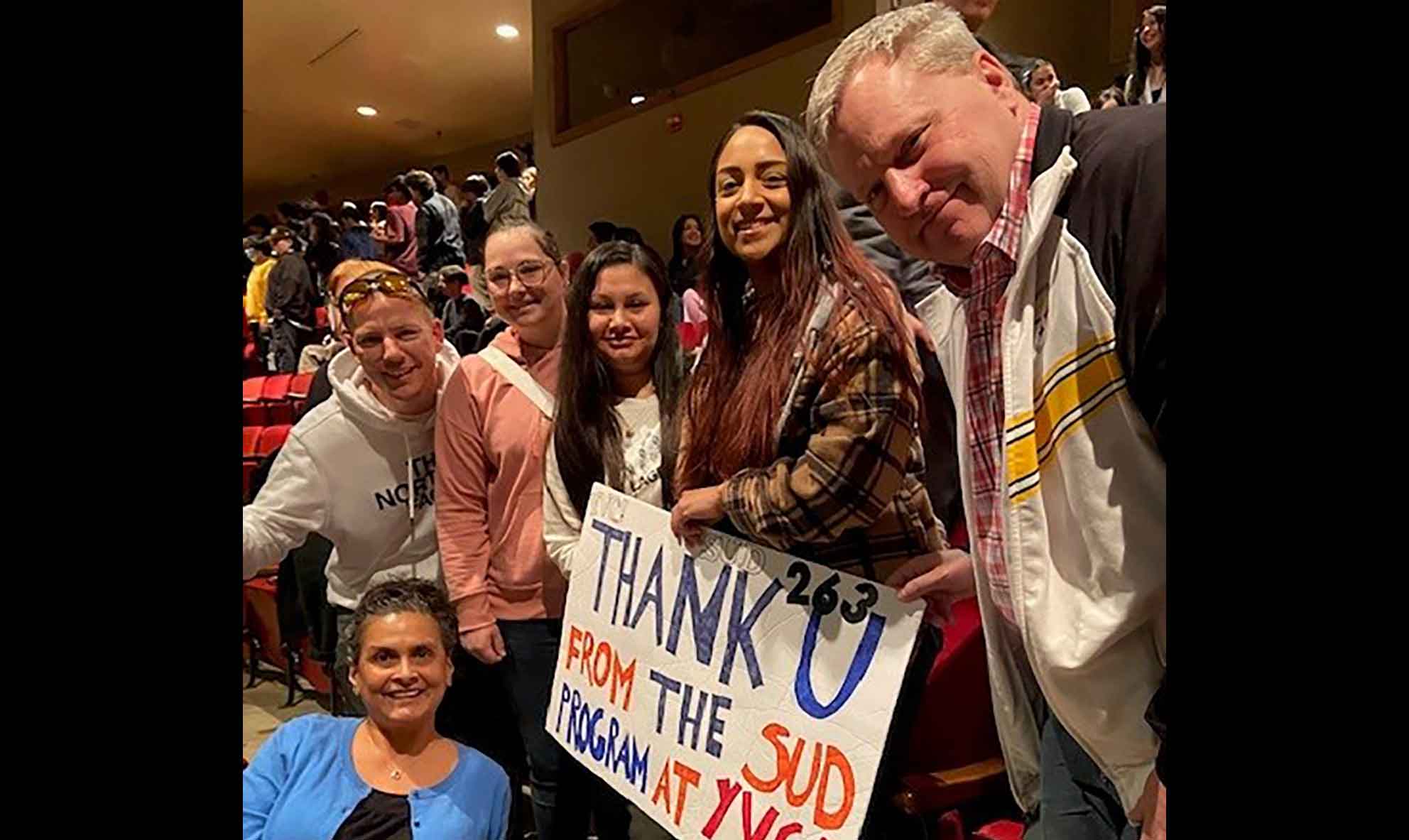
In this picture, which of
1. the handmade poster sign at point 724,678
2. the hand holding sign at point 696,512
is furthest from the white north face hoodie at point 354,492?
the hand holding sign at point 696,512

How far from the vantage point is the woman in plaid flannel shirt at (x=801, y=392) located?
1.28 meters

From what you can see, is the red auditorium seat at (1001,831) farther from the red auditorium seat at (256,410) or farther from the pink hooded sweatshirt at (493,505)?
the red auditorium seat at (256,410)

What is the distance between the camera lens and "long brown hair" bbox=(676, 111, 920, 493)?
1.35 metres

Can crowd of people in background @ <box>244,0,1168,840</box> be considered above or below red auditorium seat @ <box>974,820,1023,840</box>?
above

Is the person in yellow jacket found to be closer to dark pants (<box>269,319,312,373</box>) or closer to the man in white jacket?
dark pants (<box>269,319,312,373</box>)

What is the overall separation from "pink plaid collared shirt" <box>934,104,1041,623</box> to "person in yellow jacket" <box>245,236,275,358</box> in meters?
7.49

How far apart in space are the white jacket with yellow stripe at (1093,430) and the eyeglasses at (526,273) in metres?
1.10

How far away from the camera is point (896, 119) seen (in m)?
0.97

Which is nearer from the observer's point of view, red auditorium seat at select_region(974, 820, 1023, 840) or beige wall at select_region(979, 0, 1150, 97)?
Result: red auditorium seat at select_region(974, 820, 1023, 840)

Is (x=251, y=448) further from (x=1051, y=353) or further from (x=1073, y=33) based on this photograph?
(x=1073, y=33)

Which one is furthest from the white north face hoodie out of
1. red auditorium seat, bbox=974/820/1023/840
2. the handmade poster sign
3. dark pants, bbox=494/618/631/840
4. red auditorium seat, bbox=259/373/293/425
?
red auditorium seat, bbox=259/373/293/425

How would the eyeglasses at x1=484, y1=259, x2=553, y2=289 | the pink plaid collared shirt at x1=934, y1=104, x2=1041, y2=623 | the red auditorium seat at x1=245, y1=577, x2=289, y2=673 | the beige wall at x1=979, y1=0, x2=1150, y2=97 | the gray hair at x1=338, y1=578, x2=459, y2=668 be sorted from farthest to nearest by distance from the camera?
the beige wall at x1=979, y1=0, x2=1150, y2=97, the red auditorium seat at x1=245, y1=577, x2=289, y2=673, the eyeglasses at x1=484, y1=259, x2=553, y2=289, the gray hair at x1=338, y1=578, x2=459, y2=668, the pink plaid collared shirt at x1=934, y1=104, x2=1041, y2=623
